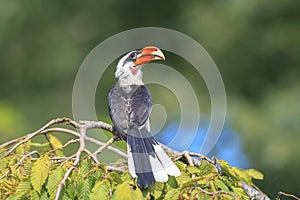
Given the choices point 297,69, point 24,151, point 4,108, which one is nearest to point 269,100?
point 297,69

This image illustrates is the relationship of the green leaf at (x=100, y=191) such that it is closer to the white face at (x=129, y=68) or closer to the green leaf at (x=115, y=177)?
the green leaf at (x=115, y=177)

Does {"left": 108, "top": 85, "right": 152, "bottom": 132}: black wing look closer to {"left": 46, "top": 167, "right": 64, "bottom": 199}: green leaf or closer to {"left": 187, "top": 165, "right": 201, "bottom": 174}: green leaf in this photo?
{"left": 187, "top": 165, "right": 201, "bottom": 174}: green leaf

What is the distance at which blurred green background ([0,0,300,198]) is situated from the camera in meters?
7.32

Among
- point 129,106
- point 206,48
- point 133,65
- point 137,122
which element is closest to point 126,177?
point 137,122

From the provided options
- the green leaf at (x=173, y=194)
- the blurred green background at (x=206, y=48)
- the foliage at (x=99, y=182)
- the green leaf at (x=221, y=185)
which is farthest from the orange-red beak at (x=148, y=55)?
the blurred green background at (x=206, y=48)

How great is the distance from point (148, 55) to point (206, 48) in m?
5.07

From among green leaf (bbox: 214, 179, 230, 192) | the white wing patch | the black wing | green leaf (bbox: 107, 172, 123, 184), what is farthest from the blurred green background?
green leaf (bbox: 107, 172, 123, 184)

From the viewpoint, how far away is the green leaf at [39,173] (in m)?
2.18

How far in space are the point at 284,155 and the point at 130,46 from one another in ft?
7.80

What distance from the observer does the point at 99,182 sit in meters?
2.18

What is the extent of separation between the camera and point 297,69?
28.9ft

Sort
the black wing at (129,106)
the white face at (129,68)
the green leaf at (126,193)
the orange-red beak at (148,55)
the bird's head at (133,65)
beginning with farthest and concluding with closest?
the white face at (129,68)
the bird's head at (133,65)
the orange-red beak at (148,55)
the black wing at (129,106)
the green leaf at (126,193)

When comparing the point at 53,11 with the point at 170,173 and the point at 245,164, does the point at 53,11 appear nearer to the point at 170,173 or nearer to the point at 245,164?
the point at 245,164

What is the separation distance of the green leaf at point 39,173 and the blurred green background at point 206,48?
4573mm
